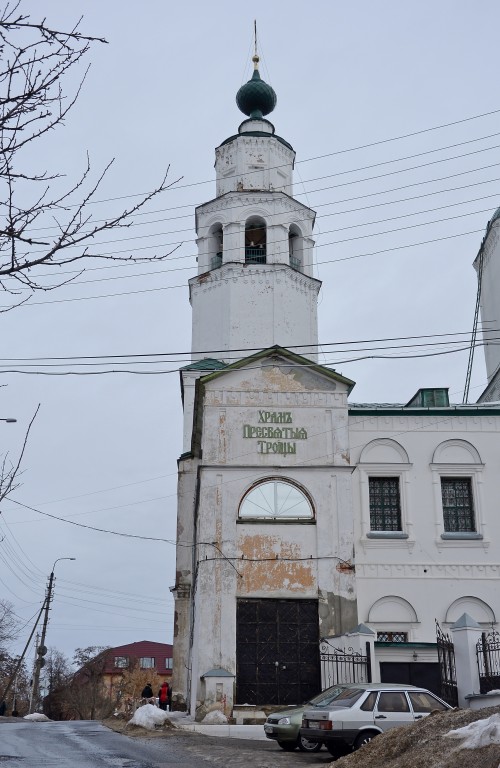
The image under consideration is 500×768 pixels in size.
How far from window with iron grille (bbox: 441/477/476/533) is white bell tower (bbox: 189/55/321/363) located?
7516mm

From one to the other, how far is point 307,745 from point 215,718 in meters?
5.66

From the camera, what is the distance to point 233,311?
30.8 metres

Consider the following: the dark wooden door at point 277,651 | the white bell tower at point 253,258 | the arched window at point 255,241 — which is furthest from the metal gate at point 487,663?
the arched window at point 255,241

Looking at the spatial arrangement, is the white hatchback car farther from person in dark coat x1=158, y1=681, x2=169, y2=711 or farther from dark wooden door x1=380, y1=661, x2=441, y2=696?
person in dark coat x1=158, y1=681, x2=169, y2=711

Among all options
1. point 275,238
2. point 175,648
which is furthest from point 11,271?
point 275,238

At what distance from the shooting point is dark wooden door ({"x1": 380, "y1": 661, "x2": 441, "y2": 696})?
22.4 m

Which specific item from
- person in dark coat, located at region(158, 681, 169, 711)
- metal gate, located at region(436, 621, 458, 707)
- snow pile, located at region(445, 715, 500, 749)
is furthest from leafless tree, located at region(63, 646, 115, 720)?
snow pile, located at region(445, 715, 500, 749)

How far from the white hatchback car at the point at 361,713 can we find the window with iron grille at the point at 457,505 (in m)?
10.3

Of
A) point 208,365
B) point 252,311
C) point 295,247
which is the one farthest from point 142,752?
point 295,247

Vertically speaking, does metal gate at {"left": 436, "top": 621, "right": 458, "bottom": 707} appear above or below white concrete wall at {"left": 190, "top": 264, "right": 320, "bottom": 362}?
below

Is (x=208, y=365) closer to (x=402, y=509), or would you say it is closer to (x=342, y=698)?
(x=402, y=509)

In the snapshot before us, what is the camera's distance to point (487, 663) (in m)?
19.3

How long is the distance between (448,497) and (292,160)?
51.4 feet

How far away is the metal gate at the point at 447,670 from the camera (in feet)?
65.9
